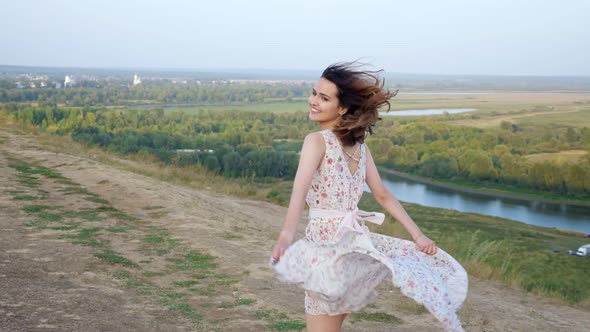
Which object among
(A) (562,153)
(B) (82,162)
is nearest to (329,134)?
(B) (82,162)

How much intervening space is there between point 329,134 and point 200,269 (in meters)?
3.66

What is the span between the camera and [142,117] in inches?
1796

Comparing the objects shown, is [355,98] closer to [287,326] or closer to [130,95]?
[287,326]

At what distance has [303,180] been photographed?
265 cm

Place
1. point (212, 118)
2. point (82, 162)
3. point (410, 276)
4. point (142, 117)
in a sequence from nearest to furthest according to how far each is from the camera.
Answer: point (410, 276) → point (82, 162) → point (142, 117) → point (212, 118)

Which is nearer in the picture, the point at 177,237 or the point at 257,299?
the point at 257,299

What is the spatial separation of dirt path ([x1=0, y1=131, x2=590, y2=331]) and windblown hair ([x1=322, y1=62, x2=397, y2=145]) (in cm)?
219

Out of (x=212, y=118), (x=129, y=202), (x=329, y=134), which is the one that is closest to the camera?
(x=329, y=134)

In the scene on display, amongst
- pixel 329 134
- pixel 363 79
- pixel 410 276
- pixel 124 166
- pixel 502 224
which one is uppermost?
pixel 363 79

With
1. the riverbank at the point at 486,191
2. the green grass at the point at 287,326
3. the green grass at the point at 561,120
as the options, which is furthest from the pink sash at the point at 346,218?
the green grass at the point at 561,120

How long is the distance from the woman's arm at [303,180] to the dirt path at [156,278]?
2115mm

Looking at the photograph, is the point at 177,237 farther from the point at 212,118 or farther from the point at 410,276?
the point at 212,118

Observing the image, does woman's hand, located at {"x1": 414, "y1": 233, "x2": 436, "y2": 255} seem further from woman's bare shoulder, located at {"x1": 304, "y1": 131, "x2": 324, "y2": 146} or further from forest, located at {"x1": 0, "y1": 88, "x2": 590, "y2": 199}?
forest, located at {"x1": 0, "y1": 88, "x2": 590, "y2": 199}

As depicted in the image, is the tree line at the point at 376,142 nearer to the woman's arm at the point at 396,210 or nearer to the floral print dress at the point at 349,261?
the woman's arm at the point at 396,210
